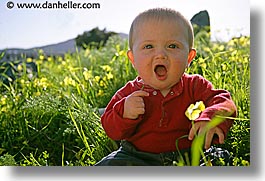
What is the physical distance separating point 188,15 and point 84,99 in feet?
0.98

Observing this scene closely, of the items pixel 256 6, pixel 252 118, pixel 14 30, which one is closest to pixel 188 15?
pixel 256 6

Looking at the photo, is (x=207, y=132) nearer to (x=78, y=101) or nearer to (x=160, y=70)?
(x=160, y=70)

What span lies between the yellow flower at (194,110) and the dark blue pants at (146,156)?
7 centimetres

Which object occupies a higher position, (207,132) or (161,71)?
(161,71)

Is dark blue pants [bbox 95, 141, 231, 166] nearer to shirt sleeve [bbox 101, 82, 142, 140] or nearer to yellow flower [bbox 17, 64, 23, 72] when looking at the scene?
shirt sleeve [bbox 101, 82, 142, 140]

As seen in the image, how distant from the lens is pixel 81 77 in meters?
1.66

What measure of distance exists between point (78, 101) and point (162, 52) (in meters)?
0.25

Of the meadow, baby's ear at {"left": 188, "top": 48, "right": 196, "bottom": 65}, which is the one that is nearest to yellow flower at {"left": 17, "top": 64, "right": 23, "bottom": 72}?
the meadow

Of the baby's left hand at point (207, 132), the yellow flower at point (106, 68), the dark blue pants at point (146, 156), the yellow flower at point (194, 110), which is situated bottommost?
the dark blue pants at point (146, 156)

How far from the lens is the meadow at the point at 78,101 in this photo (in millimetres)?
1503

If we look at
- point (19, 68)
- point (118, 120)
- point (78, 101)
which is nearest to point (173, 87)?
point (118, 120)

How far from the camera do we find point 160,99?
1446 millimetres

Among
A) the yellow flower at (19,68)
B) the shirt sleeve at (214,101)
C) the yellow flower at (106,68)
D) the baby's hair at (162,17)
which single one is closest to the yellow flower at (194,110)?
the shirt sleeve at (214,101)

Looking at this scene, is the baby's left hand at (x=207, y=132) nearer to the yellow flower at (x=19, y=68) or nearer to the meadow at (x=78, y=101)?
the meadow at (x=78, y=101)
